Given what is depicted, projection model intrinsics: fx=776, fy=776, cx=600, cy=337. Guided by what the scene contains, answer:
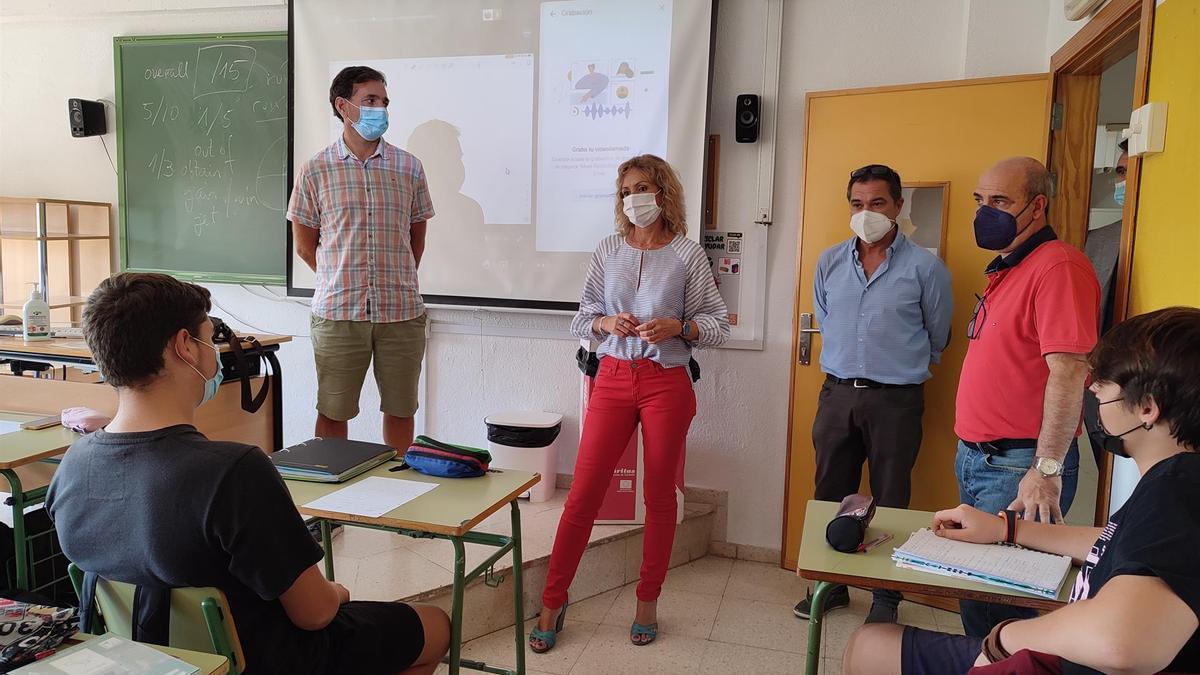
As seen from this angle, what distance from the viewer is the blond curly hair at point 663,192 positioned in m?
2.57

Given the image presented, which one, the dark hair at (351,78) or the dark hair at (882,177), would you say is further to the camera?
the dark hair at (351,78)

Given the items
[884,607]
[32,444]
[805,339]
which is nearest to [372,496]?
[32,444]

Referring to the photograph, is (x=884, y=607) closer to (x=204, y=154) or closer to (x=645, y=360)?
(x=645, y=360)

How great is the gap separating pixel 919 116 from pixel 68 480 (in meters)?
2.90

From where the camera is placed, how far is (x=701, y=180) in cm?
331

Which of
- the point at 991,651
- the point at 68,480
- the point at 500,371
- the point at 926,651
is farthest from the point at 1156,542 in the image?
the point at 500,371

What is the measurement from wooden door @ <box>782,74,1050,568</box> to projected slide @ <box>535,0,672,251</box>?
2.04 feet

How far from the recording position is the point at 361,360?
9.57 ft

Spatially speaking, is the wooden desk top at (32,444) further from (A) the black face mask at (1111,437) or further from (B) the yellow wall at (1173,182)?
(B) the yellow wall at (1173,182)

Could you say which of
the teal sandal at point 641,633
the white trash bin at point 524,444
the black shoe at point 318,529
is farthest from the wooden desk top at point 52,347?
the teal sandal at point 641,633

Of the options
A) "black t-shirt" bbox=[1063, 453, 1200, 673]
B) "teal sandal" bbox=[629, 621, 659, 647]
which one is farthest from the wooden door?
"black t-shirt" bbox=[1063, 453, 1200, 673]

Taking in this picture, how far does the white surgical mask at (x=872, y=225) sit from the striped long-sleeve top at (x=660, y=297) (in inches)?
21.4

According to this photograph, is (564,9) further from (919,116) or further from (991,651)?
(991,651)

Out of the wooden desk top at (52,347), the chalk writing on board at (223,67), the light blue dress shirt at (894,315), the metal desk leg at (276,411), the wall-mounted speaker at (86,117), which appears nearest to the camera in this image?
the light blue dress shirt at (894,315)
